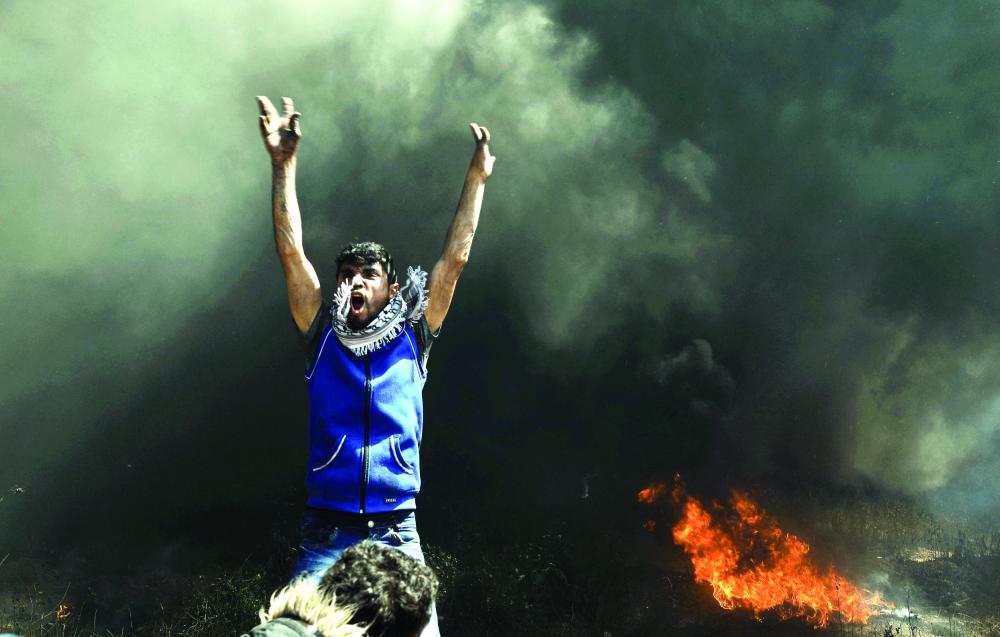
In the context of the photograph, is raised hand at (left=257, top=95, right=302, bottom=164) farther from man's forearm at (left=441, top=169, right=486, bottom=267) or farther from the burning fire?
the burning fire

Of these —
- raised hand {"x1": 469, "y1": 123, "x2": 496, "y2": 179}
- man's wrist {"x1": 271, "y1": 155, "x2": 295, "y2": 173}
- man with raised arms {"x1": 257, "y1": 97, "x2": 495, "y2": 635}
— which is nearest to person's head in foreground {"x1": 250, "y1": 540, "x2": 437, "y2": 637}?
man with raised arms {"x1": 257, "y1": 97, "x2": 495, "y2": 635}

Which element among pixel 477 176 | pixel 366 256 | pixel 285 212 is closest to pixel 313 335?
pixel 366 256

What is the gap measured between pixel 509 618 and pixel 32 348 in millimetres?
5179

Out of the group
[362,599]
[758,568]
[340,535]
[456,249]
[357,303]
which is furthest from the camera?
[758,568]

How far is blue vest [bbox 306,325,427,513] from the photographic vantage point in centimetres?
312

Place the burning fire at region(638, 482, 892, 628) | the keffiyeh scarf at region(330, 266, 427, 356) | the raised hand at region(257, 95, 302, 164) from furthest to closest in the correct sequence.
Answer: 1. the burning fire at region(638, 482, 892, 628)
2. the raised hand at region(257, 95, 302, 164)
3. the keffiyeh scarf at region(330, 266, 427, 356)

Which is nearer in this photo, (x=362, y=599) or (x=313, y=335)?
(x=362, y=599)

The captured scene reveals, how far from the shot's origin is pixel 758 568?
9.16 meters

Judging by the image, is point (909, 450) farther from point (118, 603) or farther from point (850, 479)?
point (118, 603)

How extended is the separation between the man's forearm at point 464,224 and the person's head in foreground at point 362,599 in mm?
1580

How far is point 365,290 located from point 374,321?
0.42 feet

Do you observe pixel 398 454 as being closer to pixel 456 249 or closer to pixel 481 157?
pixel 456 249

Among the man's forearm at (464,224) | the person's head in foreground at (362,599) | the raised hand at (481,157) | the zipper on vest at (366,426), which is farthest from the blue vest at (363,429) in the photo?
the person's head in foreground at (362,599)

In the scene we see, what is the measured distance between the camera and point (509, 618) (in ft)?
27.0
